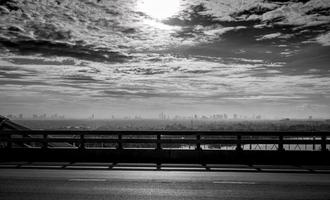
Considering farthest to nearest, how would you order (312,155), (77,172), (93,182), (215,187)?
1. (312,155)
2. (77,172)
3. (93,182)
4. (215,187)

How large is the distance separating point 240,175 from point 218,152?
9.32 feet

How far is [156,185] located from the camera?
895cm

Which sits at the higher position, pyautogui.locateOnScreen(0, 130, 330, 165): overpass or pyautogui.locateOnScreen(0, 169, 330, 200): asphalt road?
pyautogui.locateOnScreen(0, 130, 330, 165): overpass

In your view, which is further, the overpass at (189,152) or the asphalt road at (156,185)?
the overpass at (189,152)

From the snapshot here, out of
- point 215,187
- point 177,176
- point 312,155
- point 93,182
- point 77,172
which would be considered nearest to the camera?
point 215,187

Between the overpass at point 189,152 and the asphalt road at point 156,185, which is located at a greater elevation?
the overpass at point 189,152

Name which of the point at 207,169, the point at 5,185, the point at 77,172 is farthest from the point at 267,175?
the point at 5,185

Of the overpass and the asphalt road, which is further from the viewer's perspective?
the overpass

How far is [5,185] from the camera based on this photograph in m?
8.88

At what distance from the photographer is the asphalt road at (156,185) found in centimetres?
786

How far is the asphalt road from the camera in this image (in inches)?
309

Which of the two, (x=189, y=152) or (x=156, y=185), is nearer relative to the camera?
(x=156, y=185)

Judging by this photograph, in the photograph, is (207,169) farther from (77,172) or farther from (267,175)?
(77,172)

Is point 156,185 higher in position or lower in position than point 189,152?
lower
